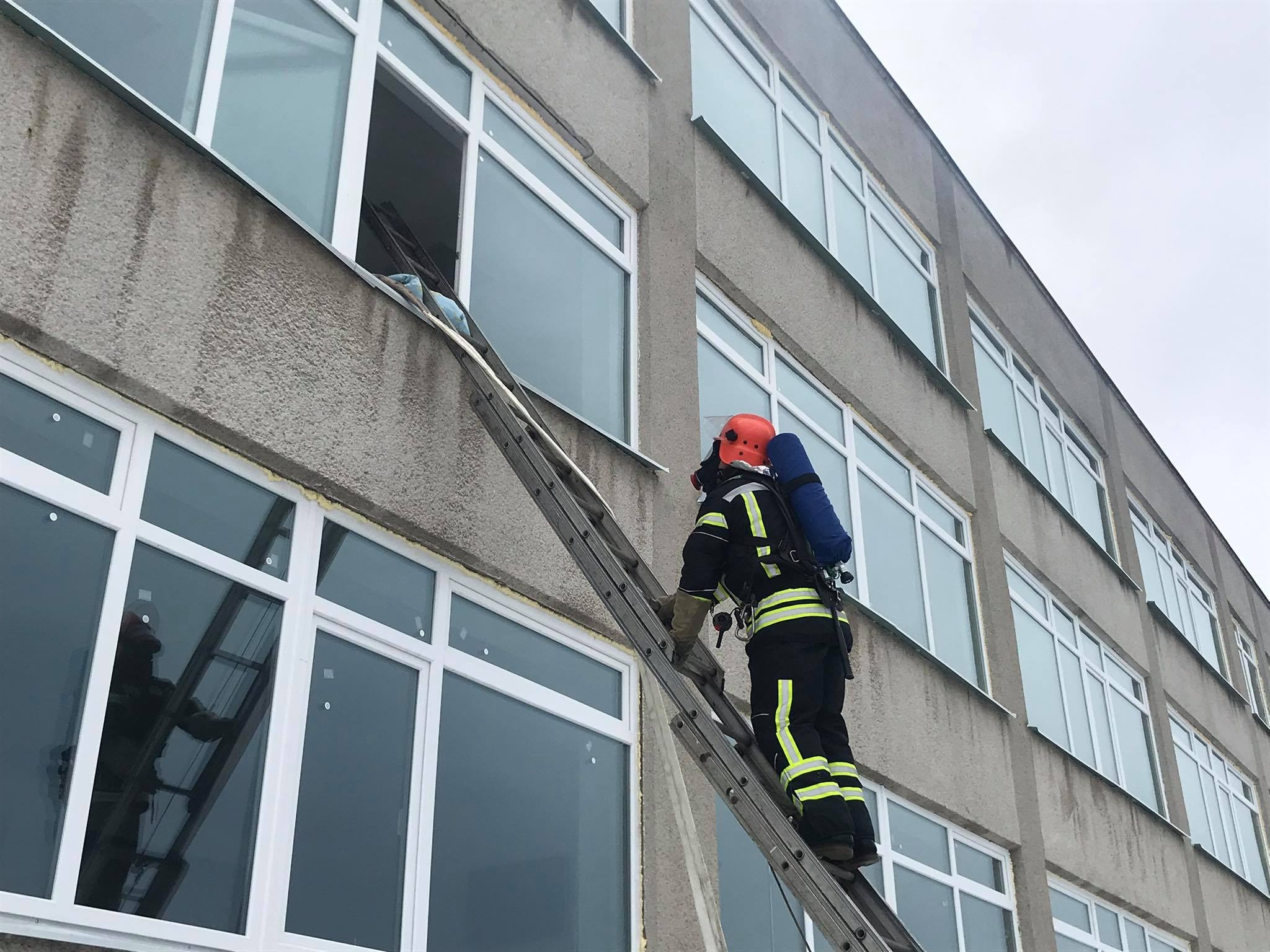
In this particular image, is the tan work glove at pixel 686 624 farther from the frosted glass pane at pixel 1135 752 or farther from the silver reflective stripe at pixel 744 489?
the frosted glass pane at pixel 1135 752

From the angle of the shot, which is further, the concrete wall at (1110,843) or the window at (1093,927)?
the concrete wall at (1110,843)

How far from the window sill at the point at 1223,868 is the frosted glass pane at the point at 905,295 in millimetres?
6706

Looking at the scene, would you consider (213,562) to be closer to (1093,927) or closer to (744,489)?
Result: (744,489)

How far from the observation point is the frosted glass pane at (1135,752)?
14469 mm

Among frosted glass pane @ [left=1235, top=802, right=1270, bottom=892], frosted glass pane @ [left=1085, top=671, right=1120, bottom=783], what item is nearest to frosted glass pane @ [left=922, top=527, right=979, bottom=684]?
frosted glass pane @ [left=1085, top=671, right=1120, bottom=783]

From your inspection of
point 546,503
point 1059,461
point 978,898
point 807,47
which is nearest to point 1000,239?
point 1059,461

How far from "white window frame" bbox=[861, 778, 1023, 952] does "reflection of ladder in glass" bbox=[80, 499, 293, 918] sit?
13.8ft

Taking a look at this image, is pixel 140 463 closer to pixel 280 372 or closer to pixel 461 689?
pixel 280 372

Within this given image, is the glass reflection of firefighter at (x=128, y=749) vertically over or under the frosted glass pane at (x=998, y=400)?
under

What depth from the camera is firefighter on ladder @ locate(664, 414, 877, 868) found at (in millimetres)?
4867

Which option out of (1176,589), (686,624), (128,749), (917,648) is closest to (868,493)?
(917,648)

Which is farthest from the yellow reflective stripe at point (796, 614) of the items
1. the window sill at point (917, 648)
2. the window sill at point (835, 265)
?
the window sill at point (835, 265)

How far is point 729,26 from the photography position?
34.5ft

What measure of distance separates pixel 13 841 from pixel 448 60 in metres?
4.62
